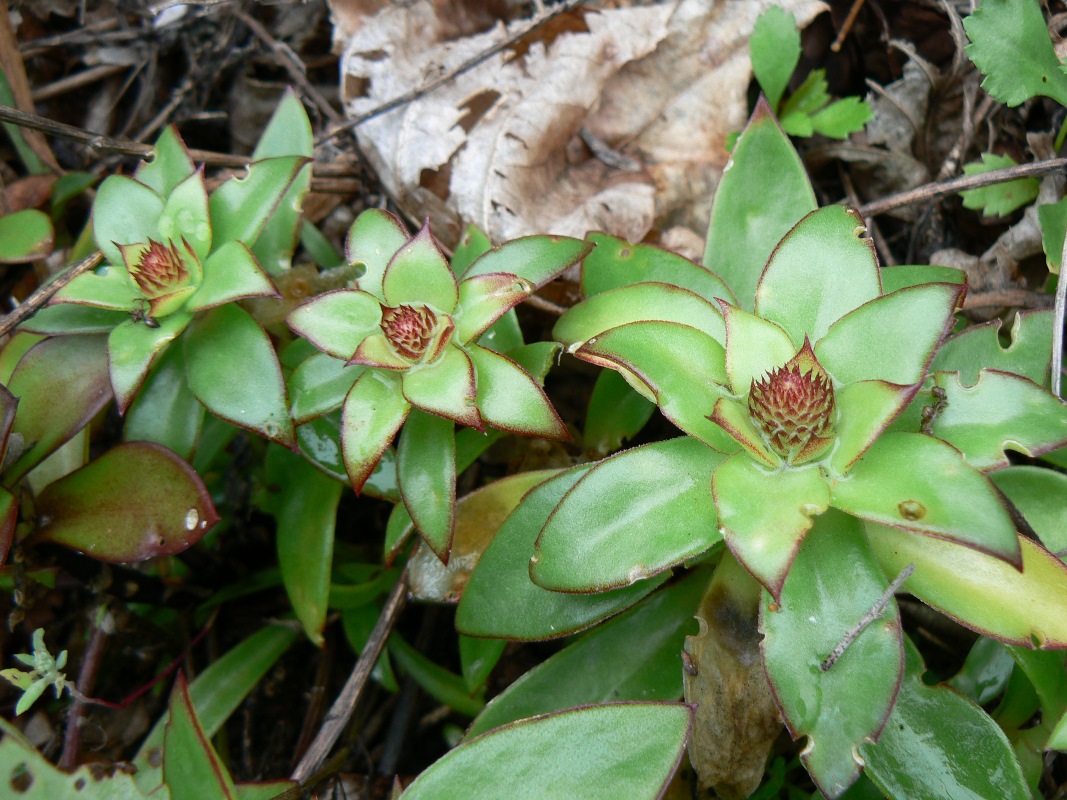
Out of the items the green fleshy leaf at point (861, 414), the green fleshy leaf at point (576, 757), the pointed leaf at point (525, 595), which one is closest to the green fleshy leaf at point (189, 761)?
the green fleshy leaf at point (576, 757)

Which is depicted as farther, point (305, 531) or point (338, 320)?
point (305, 531)

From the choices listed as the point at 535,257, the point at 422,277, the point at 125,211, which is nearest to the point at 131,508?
the point at 125,211

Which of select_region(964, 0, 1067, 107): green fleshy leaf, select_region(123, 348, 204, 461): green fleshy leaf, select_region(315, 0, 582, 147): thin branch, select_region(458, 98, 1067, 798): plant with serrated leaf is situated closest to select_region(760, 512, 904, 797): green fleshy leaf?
select_region(458, 98, 1067, 798): plant with serrated leaf

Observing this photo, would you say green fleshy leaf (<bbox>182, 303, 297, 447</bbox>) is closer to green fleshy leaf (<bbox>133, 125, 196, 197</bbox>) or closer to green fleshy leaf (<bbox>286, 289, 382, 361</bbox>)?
green fleshy leaf (<bbox>286, 289, 382, 361</bbox>)

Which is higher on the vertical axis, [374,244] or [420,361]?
[374,244]

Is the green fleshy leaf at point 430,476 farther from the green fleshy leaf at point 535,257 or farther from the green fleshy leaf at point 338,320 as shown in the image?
the green fleshy leaf at point 535,257

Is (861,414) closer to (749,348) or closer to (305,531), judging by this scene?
(749,348)

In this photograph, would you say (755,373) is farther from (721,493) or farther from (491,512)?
(491,512)

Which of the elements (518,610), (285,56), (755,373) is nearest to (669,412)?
(755,373)
